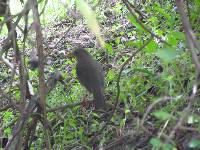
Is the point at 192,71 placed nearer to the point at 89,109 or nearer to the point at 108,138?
the point at 108,138

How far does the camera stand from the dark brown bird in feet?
11.8

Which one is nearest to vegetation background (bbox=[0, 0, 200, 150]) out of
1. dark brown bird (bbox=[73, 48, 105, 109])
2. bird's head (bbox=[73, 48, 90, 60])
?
dark brown bird (bbox=[73, 48, 105, 109])

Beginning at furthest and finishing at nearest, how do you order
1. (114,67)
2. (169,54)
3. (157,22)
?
(157,22), (114,67), (169,54)

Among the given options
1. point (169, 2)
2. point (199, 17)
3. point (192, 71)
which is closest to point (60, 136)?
point (192, 71)

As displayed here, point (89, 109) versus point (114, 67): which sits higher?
point (114, 67)

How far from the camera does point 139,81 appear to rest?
3.55m

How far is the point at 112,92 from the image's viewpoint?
4.14 m

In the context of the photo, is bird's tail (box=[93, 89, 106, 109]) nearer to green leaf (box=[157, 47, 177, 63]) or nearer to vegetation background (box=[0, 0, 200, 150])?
vegetation background (box=[0, 0, 200, 150])

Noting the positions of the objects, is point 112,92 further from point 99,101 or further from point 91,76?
point 99,101

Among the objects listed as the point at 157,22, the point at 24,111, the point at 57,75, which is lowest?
the point at 24,111

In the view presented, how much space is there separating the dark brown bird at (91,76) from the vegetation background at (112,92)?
0.10 meters

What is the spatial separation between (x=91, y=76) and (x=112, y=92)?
0.99 ft

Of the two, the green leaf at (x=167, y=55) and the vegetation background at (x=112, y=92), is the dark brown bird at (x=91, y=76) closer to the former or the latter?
the vegetation background at (x=112, y=92)

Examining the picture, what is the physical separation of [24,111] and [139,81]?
1.16 metres
